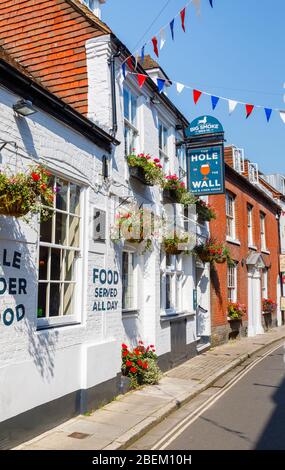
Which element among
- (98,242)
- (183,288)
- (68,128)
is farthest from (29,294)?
(183,288)

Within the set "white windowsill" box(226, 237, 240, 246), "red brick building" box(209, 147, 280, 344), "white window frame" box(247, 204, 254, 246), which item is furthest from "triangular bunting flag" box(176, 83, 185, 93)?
"white window frame" box(247, 204, 254, 246)

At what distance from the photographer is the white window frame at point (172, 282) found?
34.9ft

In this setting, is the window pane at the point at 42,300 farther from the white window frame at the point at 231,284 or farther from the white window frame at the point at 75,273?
the white window frame at the point at 231,284

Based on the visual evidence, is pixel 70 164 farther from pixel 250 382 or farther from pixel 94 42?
pixel 250 382

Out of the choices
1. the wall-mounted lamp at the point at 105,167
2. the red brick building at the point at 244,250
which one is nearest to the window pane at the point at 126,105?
the wall-mounted lamp at the point at 105,167

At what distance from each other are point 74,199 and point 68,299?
161 centimetres

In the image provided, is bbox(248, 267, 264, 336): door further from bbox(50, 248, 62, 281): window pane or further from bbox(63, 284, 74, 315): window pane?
bbox(50, 248, 62, 281): window pane

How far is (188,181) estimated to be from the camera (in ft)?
38.9

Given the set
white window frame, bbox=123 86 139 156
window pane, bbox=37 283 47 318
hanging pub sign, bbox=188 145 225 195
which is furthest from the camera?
hanging pub sign, bbox=188 145 225 195

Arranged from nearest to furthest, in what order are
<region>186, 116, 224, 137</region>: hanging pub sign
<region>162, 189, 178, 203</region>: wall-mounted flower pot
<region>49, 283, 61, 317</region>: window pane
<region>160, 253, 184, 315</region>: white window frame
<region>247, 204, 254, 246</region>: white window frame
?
<region>49, 283, 61, 317</region>: window pane → <region>160, 253, 184, 315</region>: white window frame → <region>162, 189, 178, 203</region>: wall-mounted flower pot → <region>186, 116, 224, 137</region>: hanging pub sign → <region>247, 204, 254, 246</region>: white window frame

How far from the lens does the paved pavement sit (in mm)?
5391

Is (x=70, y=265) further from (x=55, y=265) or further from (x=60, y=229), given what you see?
(x=60, y=229)

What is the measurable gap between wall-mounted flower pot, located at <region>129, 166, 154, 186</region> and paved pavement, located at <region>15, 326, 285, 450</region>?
4.19 metres

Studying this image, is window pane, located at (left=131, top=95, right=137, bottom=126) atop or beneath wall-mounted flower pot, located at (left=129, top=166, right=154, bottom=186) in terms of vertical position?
atop
